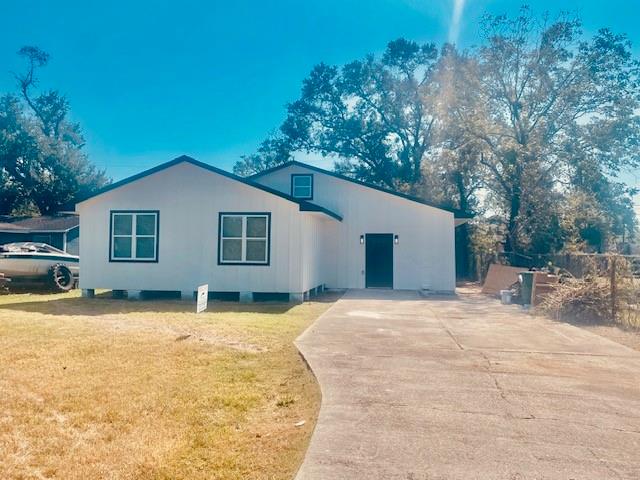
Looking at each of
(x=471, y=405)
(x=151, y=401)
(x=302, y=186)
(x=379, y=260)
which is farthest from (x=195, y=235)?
(x=471, y=405)

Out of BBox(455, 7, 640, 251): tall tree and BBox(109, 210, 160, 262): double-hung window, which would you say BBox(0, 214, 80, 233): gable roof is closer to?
BBox(109, 210, 160, 262): double-hung window

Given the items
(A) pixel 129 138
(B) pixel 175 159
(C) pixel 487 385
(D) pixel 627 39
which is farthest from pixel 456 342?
(A) pixel 129 138

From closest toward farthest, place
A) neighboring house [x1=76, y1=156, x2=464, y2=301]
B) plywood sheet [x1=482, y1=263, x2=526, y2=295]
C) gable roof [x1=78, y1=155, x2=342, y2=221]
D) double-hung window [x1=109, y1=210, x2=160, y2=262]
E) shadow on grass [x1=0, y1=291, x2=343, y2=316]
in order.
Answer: shadow on grass [x1=0, y1=291, x2=343, y2=316] < gable roof [x1=78, y1=155, x2=342, y2=221] < neighboring house [x1=76, y1=156, x2=464, y2=301] < double-hung window [x1=109, y1=210, x2=160, y2=262] < plywood sheet [x1=482, y1=263, x2=526, y2=295]

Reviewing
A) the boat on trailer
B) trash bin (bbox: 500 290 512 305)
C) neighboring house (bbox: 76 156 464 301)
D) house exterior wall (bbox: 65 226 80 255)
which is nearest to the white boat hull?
the boat on trailer

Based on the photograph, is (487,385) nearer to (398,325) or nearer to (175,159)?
(398,325)

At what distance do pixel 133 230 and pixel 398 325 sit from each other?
832cm

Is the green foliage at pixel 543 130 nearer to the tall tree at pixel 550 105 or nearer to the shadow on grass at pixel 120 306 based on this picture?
the tall tree at pixel 550 105

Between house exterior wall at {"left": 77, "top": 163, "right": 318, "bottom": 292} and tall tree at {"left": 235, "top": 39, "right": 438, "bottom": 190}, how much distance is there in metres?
17.6

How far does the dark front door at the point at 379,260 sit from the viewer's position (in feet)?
53.3

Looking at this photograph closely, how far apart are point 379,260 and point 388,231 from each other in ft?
3.74

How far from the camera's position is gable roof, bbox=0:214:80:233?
2489 cm

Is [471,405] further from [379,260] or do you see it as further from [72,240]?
[72,240]

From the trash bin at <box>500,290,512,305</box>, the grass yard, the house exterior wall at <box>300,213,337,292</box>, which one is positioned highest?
the house exterior wall at <box>300,213,337,292</box>

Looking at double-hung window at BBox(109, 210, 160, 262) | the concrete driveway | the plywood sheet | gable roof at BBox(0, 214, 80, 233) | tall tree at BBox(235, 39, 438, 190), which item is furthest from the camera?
tall tree at BBox(235, 39, 438, 190)
